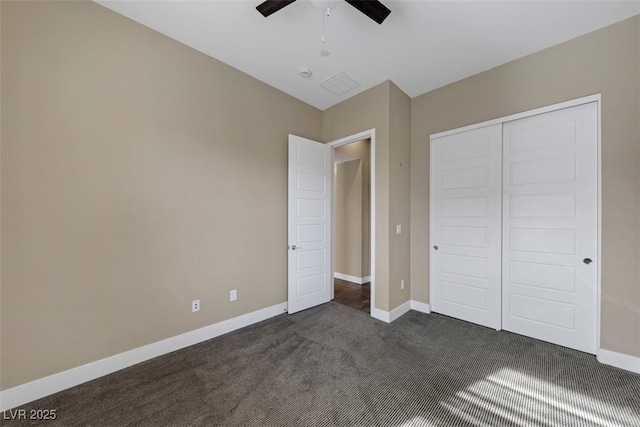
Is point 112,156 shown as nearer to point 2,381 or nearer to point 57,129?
point 57,129

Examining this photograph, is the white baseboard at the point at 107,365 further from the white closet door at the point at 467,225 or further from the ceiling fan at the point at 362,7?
the ceiling fan at the point at 362,7

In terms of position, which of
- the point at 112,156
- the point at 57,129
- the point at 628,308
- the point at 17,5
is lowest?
the point at 628,308

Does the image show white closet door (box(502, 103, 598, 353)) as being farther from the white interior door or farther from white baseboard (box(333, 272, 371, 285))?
white baseboard (box(333, 272, 371, 285))

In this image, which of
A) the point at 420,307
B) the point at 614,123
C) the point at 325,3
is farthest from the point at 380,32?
the point at 420,307

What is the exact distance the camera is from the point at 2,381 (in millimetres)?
1606

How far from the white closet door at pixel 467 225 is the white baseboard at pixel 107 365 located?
2.51 meters

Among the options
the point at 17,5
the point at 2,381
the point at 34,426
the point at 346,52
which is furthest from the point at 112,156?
the point at 346,52

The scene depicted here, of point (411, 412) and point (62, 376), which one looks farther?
point (62, 376)

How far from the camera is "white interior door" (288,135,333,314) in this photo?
325 cm

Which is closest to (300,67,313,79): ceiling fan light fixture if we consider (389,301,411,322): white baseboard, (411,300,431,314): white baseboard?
(389,301,411,322): white baseboard

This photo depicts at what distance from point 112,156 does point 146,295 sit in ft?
3.98

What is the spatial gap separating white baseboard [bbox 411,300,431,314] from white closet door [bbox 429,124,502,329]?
85mm

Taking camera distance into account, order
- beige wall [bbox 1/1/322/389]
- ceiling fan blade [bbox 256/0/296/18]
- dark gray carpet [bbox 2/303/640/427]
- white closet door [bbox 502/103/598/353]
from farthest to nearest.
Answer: white closet door [bbox 502/103/598/353], ceiling fan blade [bbox 256/0/296/18], beige wall [bbox 1/1/322/389], dark gray carpet [bbox 2/303/640/427]

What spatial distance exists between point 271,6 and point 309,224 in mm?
2337
